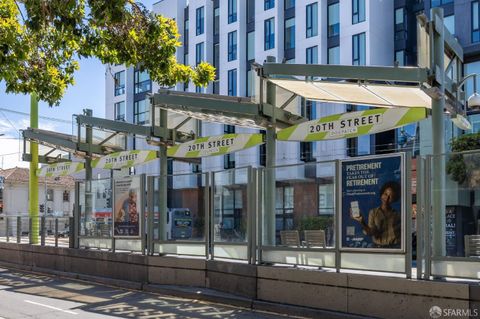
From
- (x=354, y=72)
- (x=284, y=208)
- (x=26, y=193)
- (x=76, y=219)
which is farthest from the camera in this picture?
(x=26, y=193)

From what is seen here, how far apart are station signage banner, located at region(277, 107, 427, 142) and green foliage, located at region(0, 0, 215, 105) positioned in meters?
2.62

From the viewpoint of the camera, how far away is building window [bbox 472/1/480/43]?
36031 mm

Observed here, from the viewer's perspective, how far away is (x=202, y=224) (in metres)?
13.7

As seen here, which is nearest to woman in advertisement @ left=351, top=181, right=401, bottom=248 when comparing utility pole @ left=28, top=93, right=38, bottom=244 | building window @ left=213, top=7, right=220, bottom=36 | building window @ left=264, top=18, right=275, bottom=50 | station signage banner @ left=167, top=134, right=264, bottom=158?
station signage banner @ left=167, top=134, right=264, bottom=158

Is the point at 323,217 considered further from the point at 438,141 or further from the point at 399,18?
the point at 399,18

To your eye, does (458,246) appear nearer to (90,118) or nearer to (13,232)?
(90,118)

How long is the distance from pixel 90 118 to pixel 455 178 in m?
13.9

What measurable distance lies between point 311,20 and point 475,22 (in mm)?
12430

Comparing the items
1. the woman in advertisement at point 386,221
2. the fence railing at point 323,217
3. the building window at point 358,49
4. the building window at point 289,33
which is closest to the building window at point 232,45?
the building window at point 289,33

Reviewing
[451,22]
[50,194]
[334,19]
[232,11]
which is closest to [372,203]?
[451,22]

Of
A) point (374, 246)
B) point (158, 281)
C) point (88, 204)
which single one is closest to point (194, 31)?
point (88, 204)

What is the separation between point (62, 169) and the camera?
21938mm

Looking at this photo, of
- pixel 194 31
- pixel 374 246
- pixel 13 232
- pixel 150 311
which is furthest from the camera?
pixel 194 31

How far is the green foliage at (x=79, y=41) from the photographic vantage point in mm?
9531
